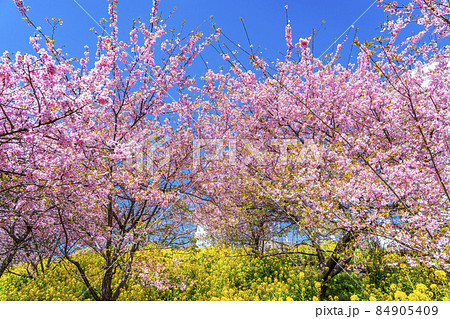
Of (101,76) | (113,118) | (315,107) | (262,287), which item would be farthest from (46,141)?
(315,107)

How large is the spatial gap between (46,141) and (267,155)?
502 cm

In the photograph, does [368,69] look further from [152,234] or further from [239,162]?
[152,234]

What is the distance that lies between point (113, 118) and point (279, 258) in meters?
7.30

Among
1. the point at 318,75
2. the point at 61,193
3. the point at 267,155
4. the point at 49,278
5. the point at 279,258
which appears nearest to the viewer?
the point at 61,193

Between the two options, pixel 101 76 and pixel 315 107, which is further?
pixel 315 107

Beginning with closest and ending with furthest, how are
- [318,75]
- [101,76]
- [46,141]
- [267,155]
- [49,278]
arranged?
1. [101,76]
2. [46,141]
3. [267,155]
4. [318,75]
5. [49,278]

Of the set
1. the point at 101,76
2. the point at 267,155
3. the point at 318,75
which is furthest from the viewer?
the point at 318,75

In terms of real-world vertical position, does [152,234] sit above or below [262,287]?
above

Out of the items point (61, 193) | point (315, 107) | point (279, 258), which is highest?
point (315, 107)

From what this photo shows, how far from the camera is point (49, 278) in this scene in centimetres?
913

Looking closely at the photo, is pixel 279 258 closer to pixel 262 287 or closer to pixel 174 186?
pixel 262 287

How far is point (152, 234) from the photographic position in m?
6.82

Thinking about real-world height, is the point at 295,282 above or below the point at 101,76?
below

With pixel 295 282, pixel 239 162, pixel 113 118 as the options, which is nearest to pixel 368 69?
pixel 239 162
